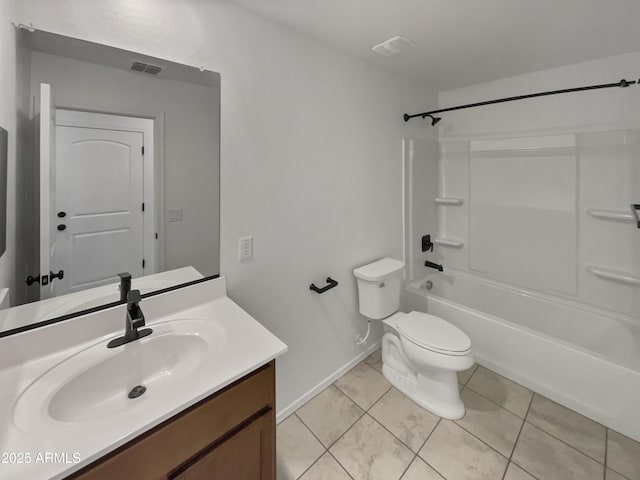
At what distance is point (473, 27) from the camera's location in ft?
5.11

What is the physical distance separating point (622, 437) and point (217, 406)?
7.28ft

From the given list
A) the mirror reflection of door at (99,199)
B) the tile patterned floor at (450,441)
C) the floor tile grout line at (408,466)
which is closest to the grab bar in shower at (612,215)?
the tile patterned floor at (450,441)

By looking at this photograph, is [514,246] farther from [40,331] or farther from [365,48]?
[40,331]

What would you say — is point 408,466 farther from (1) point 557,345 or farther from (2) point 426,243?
(2) point 426,243

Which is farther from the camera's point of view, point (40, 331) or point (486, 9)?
point (486, 9)

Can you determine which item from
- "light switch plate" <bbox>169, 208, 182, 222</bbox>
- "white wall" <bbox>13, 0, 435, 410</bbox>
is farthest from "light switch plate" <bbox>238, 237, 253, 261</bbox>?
"light switch plate" <bbox>169, 208, 182, 222</bbox>

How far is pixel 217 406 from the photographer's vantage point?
0.84 meters

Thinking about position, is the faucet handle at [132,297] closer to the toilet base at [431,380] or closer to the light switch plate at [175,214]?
the light switch plate at [175,214]

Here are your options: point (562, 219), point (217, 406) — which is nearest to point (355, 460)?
point (217, 406)

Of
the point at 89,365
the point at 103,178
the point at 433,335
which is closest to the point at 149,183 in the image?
the point at 103,178

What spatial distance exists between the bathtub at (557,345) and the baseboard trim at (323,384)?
22.1 inches

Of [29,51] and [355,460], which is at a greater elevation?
[29,51]

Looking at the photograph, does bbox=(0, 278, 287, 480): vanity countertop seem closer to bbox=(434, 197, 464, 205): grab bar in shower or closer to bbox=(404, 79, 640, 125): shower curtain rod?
bbox=(404, 79, 640, 125): shower curtain rod

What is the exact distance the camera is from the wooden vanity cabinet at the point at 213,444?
69 centimetres
